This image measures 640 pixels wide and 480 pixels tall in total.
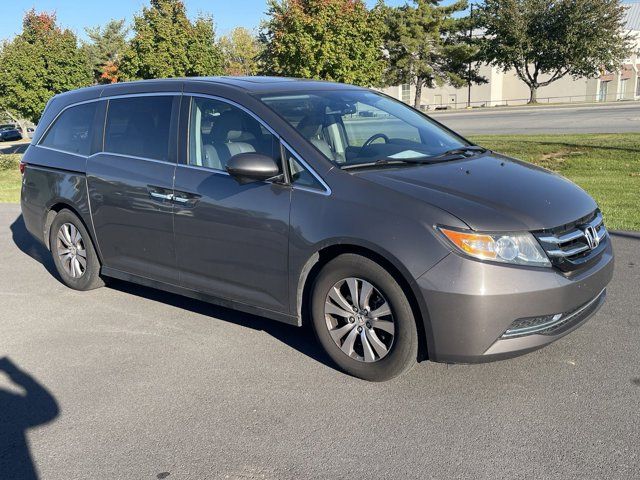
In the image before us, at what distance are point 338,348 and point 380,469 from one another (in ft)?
3.41

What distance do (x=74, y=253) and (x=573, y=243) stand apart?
435 cm

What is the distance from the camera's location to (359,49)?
17.7m

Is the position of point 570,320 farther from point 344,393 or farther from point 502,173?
point 344,393

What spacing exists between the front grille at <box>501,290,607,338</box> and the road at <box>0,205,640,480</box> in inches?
14.6

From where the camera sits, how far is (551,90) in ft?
207

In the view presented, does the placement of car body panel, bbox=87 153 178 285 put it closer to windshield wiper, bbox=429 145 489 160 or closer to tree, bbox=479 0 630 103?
windshield wiper, bbox=429 145 489 160

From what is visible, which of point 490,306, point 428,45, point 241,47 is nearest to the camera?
point 490,306

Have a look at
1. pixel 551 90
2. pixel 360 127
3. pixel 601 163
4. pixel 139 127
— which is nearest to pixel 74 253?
pixel 139 127

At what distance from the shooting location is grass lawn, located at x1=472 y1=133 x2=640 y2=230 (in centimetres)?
814

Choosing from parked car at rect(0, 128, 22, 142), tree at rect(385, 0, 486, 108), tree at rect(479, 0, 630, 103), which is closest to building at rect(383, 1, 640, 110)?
tree at rect(385, 0, 486, 108)

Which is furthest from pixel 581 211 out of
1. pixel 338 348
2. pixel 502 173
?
pixel 338 348

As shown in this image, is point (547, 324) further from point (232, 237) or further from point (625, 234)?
point (625, 234)

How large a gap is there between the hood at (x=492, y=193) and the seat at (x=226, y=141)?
3.18 ft

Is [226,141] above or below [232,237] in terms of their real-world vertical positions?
above
